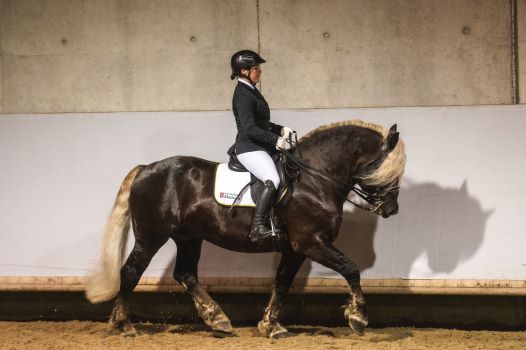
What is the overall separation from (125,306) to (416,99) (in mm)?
3535

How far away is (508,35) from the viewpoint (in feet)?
21.7

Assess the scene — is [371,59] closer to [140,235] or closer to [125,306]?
[140,235]

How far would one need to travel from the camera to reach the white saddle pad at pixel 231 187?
504cm

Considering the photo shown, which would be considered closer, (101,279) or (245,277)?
(101,279)

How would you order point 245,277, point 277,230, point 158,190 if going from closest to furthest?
1. point 277,230
2. point 158,190
3. point 245,277

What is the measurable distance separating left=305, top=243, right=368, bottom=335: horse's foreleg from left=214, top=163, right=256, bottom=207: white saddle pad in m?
0.62

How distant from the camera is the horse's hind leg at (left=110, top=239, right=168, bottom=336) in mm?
5250

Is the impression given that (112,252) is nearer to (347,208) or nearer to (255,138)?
(255,138)

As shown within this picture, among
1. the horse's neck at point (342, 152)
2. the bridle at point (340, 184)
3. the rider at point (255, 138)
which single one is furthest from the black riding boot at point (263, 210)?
the horse's neck at point (342, 152)

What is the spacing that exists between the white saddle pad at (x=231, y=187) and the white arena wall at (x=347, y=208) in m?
0.83

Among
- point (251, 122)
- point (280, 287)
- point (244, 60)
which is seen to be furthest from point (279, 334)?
point (244, 60)

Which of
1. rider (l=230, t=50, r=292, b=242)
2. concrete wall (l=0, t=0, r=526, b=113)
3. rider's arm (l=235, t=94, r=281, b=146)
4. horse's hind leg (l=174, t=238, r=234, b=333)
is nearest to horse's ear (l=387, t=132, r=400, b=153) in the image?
rider (l=230, t=50, r=292, b=242)

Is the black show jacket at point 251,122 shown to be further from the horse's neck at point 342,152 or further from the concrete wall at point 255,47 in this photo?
the concrete wall at point 255,47

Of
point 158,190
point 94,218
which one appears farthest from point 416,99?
point 94,218
